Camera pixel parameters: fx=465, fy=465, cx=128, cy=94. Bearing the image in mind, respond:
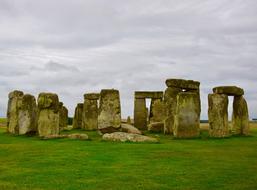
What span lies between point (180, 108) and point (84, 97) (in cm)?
1166

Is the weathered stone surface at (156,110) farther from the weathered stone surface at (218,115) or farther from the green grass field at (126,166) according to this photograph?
the green grass field at (126,166)

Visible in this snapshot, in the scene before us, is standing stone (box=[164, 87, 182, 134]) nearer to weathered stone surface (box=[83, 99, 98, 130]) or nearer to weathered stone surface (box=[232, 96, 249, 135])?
weathered stone surface (box=[232, 96, 249, 135])

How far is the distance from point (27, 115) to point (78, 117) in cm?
985

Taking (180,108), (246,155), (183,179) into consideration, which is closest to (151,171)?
(183,179)

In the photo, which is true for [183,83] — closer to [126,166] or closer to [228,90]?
[228,90]

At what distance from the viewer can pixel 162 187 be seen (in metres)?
11.4

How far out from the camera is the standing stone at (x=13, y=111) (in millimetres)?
28719

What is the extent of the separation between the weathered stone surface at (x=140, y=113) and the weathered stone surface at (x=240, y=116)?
9.34 meters

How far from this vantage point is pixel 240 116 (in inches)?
1110

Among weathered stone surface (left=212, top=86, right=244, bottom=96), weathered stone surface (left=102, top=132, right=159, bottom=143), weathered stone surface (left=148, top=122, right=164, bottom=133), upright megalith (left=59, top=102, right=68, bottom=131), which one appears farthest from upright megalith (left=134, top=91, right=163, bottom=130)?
weathered stone surface (left=102, top=132, right=159, bottom=143)

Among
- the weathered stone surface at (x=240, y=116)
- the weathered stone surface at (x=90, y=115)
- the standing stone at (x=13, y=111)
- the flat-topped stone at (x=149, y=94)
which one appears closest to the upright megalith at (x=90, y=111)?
the weathered stone surface at (x=90, y=115)

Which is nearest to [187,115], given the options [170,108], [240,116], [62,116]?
[170,108]

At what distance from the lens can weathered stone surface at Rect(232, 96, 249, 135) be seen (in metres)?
27.9

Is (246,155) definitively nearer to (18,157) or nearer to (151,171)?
(151,171)
